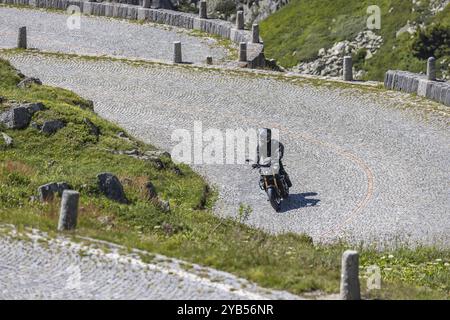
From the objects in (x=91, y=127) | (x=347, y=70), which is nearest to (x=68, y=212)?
(x=91, y=127)

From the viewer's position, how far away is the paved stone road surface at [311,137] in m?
22.4

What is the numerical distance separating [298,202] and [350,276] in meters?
10.0

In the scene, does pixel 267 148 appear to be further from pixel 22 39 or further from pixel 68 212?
pixel 22 39

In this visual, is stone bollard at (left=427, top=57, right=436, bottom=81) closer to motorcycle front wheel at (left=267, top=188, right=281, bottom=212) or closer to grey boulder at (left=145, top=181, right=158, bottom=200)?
motorcycle front wheel at (left=267, top=188, right=281, bottom=212)

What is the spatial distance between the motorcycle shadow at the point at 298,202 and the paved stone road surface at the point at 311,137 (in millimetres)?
22

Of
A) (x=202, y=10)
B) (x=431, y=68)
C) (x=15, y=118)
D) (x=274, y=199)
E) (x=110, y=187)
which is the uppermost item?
(x=202, y=10)

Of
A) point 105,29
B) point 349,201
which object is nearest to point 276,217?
point 349,201

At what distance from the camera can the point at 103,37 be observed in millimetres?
42719

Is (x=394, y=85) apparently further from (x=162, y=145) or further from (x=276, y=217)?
(x=276, y=217)

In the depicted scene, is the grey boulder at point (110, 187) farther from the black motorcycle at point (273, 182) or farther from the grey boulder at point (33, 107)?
the grey boulder at point (33, 107)

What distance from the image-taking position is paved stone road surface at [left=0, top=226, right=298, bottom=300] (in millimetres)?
13703

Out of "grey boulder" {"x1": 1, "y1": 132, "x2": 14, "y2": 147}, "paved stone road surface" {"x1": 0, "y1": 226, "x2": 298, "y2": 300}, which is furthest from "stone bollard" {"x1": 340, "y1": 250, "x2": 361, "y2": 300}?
"grey boulder" {"x1": 1, "y1": 132, "x2": 14, "y2": 147}

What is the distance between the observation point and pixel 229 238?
18250mm

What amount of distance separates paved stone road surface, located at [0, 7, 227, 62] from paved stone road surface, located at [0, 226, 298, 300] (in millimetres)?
23784
